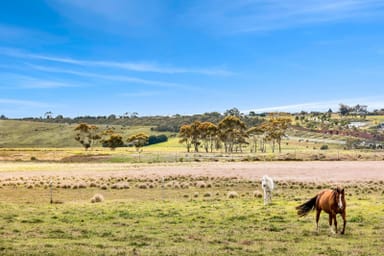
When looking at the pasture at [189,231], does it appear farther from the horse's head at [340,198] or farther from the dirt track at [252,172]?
the dirt track at [252,172]

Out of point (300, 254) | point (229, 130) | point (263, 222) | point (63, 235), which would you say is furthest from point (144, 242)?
point (229, 130)

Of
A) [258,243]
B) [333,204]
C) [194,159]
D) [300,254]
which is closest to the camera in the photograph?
[300,254]

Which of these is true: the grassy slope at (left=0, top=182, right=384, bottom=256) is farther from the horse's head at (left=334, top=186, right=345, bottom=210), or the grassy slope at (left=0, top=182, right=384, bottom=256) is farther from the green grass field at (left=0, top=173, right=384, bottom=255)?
the horse's head at (left=334, top=186, right=345, bottom=210)

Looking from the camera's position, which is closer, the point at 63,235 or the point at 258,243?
the point at 258,243

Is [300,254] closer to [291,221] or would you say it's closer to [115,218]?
[291,221]

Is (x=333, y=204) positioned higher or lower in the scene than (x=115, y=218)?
higher

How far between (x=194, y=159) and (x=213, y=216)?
76534mm

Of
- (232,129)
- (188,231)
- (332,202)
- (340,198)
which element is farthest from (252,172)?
(232,129)

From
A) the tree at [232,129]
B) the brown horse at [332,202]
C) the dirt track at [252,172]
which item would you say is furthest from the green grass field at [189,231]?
the tree at [232,129]

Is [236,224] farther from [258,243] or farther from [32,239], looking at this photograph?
[32,239]

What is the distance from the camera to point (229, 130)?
429ft

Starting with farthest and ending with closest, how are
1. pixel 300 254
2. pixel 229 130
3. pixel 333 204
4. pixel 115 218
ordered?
pixel 229 130 < pixel 115 218 < pixel 333 204 < pixel 300 254

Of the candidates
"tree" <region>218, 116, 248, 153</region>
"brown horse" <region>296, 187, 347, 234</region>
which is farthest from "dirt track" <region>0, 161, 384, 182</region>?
"tree" <region>218, 116, 248, 153</region>

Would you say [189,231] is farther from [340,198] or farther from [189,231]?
[340,198]
